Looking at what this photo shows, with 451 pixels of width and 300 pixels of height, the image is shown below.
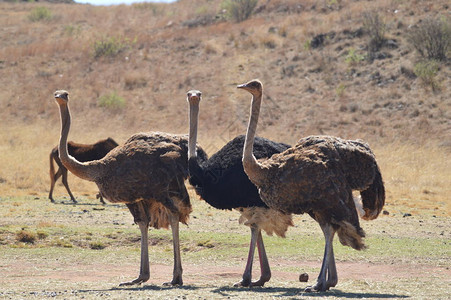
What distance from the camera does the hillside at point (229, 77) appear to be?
1211 inches

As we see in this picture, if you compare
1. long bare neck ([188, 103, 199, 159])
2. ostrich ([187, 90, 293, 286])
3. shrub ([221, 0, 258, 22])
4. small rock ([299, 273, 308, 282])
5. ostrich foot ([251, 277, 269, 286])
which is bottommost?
ostrich foot ([251, 277, 269, 286])

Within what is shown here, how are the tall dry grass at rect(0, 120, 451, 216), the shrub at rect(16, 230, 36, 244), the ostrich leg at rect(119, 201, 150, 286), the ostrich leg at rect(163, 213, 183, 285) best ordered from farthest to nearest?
the tall dry grass at rect(0, 120, 451, 216) → the shrub at rect(16, 230, 36, 244) → the ostrich leg at rect(119, 201, 150, 286) → the ostrich leg at rect(163, 213, 183, 285)

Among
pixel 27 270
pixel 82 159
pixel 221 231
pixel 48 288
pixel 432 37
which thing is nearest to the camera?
pixel 48 288

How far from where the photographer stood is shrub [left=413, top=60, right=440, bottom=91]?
106 ft

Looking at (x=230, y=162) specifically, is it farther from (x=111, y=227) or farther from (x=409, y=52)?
(x=409, y=52)

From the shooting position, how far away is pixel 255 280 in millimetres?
9773

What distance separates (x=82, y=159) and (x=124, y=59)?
2440 cm

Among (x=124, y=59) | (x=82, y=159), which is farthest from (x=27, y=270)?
(x=124, y=59)

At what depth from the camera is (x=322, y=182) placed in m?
8.38

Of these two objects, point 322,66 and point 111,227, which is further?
point 322,66

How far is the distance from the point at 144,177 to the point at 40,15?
4836 cm

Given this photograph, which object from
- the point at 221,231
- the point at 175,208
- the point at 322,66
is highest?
the point at 322,66

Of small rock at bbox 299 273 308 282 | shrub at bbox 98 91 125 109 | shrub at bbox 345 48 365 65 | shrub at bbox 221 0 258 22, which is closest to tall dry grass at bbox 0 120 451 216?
shrub at bbox 98 91 125 109

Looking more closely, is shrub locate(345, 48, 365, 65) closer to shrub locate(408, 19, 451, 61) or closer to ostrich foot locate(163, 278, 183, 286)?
shrub locate(408, 19, 451, 61)
